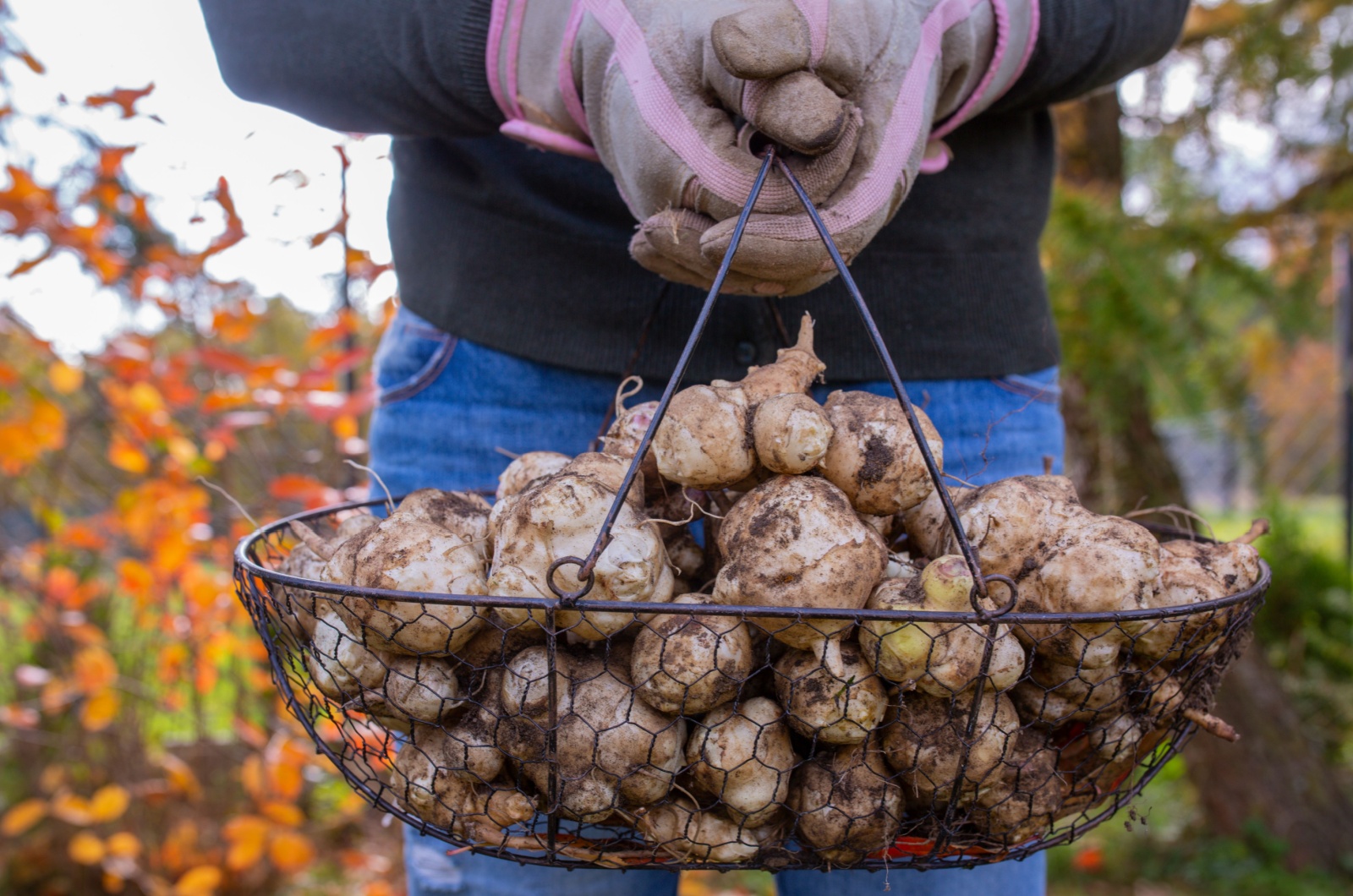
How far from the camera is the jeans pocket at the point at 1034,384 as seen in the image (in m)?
1.29

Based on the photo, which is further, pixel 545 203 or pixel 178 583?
pixel 178 583

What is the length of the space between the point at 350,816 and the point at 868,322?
2868 mm

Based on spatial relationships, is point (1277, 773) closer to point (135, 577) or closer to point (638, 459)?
point (638, 459)

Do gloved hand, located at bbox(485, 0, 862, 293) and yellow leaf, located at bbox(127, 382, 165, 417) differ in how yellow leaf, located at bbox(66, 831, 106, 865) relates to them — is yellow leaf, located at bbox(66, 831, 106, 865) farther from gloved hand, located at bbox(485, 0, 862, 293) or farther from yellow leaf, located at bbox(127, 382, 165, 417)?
gloved hand, located at bbox(485, 0, 862, 293)

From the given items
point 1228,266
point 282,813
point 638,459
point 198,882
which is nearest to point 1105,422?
point 1228,266

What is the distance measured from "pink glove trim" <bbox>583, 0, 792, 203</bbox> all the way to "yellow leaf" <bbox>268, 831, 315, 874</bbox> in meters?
2.27

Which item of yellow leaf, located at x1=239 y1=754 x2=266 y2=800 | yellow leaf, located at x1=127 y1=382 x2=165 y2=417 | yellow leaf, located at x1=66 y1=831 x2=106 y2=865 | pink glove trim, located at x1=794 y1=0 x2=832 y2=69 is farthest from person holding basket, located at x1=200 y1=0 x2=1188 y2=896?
yellow leaf, located at x1=66 y1=831 x2=106 y2=865

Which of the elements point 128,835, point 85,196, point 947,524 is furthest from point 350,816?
point 947,524

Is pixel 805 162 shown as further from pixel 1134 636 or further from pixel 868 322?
pixel 1134 636

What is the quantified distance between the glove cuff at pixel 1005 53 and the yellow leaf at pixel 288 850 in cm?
231

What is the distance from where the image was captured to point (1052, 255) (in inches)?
88.5

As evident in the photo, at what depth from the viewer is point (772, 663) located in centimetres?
86

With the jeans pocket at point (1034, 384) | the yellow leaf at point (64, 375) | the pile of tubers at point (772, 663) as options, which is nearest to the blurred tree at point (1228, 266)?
the jeans pocket at point (1034, 384)

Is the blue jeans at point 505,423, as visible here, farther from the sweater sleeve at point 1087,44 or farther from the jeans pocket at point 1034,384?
the sweater sleeve at point 1087,44
